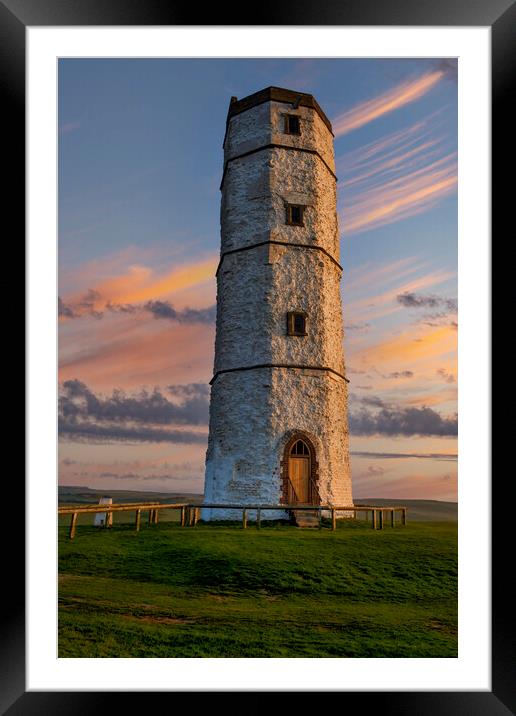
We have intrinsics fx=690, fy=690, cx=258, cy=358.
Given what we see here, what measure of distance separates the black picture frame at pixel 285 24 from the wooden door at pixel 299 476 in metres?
13.4

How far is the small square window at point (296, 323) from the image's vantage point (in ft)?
→ 74.0

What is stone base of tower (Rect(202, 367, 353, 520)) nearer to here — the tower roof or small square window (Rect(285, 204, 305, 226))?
small square window (Rect(285, 204, 305, 226))

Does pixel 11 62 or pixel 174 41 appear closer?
pixel 11 62

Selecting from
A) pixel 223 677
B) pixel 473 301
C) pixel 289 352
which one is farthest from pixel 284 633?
pixel 289 352

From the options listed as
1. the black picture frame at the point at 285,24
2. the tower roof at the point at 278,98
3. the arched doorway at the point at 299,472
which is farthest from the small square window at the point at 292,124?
the black picture frame at the point at 285,24

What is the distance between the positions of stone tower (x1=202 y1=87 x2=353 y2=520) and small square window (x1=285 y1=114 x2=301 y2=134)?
4 cm

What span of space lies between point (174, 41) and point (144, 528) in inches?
516

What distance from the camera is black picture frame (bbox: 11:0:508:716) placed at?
7.90 m

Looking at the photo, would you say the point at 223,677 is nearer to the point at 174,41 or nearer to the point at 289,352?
the point at 174,41

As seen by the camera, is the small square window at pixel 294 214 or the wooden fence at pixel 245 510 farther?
the small square window at pixel 294 214

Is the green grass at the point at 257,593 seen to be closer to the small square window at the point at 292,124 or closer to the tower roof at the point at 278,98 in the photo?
the small square window at the point at 292,124

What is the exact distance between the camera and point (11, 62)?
322 inches

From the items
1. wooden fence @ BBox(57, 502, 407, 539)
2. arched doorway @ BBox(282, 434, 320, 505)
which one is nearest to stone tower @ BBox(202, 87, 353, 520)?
arched doorway @ BBox(282, 434, 320, 505)

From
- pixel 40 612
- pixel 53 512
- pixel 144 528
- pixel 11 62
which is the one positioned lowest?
pixel 144 528
